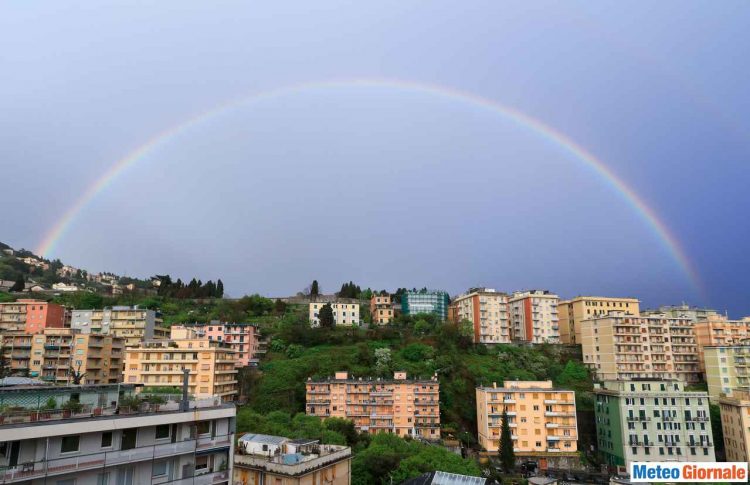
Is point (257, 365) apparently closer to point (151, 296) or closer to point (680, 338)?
point (151, 296)

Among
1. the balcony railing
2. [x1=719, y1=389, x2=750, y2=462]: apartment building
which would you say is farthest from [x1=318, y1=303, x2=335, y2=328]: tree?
the balcony railing

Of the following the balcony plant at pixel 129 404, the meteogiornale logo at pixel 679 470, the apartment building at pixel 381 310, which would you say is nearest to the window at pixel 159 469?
the balcony plant at pixel 129 404

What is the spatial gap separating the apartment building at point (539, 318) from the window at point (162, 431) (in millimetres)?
65789

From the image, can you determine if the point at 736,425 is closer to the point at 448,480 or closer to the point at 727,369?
the point at 727,369

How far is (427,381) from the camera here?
50.8 m

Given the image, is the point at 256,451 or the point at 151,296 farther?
the point at 151,296

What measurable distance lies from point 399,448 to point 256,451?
13067 millimetres

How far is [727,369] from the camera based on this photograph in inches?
2388

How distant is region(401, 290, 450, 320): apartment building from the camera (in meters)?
93.4

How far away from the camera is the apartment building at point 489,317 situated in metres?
74.9

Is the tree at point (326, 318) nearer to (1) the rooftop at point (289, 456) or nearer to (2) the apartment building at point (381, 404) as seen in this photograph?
(2) the apartment building at point (381, 404)

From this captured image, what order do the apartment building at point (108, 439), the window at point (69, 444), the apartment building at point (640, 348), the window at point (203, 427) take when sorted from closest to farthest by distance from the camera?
1. the apartment building at point (108, 439)
2. the window at point (69, 444)
3. the window at point (203, 427)
4. the apartment building at point (640, 348)

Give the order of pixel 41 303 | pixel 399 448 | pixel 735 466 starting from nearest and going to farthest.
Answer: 1. pixel 735 466
2. pixel 399 448
3. pixel 41 303

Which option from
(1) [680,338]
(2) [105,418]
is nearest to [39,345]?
(2) [105,418]
